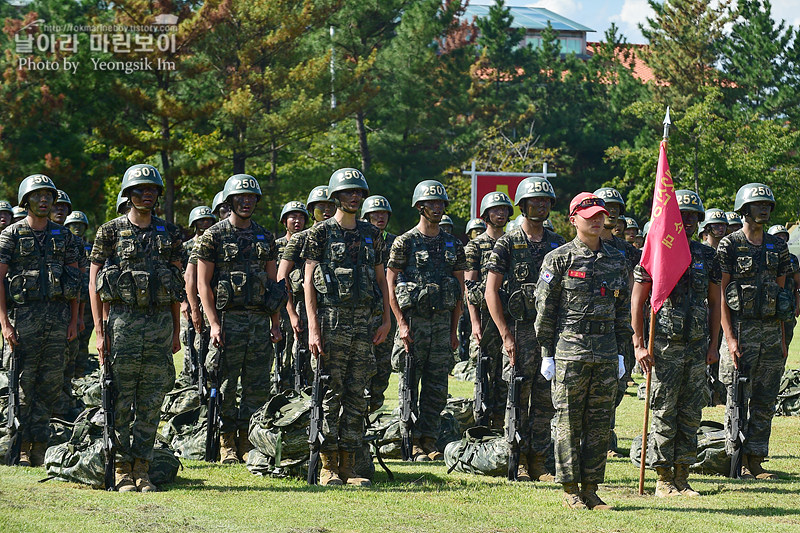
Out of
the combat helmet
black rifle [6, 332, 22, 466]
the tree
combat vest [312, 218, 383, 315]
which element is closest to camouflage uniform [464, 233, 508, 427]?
combat vest [312, 218, 383, 315]

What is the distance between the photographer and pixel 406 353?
34.9ft

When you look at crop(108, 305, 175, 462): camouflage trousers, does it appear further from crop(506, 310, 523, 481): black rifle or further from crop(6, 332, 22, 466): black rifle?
crop(506, 310, 523, 481): black rifle

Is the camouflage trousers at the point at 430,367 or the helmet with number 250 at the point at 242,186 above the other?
the helmet with number 250 at the point at 242,186

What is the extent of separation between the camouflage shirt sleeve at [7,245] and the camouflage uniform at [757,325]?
672 centimetres

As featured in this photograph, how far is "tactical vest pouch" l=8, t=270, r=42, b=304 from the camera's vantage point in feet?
31.3

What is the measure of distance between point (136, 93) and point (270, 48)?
17.8 ft

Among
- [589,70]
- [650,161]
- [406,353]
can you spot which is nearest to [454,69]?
[650,161]

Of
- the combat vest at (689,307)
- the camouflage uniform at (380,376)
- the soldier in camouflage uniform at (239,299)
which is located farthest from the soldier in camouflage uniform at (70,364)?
the combat vest at (689,307)

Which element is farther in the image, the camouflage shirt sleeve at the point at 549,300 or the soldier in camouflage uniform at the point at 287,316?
the soldier in camouflage uniform at the point at 287,316

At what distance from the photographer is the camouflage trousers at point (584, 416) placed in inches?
313

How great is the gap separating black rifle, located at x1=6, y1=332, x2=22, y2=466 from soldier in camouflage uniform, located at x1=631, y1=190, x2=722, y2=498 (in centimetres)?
567

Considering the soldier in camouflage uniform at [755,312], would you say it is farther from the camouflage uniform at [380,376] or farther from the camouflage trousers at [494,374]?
the camouflage uniform at [380,376]

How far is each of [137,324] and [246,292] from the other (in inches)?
56.7

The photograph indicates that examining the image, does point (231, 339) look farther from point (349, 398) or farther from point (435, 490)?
point (435, 490)
